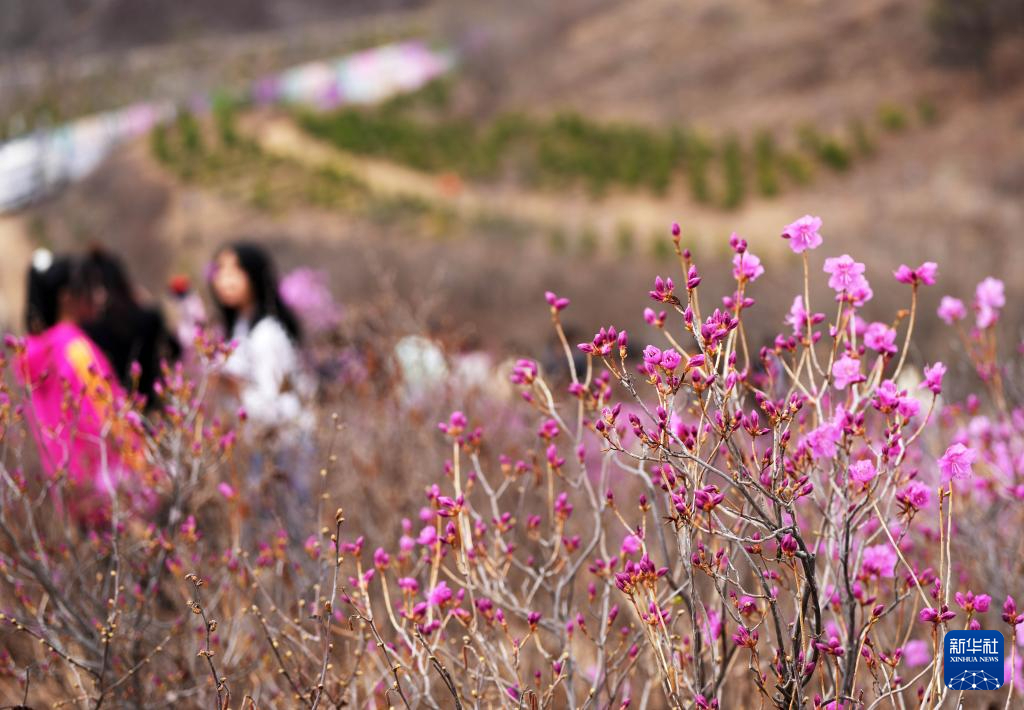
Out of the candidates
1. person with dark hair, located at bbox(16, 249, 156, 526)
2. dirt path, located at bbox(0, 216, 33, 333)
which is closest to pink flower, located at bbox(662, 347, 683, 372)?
person with dark hair, located at bbox(16, 249, 156, 526)

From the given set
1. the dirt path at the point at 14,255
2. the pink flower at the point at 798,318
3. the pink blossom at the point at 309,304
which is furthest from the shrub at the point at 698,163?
the pink flower at the point at 798,318

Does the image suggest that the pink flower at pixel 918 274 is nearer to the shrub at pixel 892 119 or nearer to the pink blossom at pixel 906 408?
the pink blossom at pixel 906 408

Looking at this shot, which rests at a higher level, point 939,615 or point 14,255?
point 939,615

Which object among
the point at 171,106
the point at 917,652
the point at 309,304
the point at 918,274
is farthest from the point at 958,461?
the point at 171,106

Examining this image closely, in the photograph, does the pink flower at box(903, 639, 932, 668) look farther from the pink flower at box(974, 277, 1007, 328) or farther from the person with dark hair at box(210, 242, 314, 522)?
the person with dark hair at box(210, 242, 314, 522)

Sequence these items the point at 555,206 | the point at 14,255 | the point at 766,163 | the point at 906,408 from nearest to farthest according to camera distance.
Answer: the point at 906,408
the point at 14,255
the point at 766,163
the point at 555,206

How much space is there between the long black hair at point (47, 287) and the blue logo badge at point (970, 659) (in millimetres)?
3505

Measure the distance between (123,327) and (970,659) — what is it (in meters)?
3.34

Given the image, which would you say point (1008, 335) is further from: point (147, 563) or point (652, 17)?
point (652, 17)

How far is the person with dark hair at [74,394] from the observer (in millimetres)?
2918

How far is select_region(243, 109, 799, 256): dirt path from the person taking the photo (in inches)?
601

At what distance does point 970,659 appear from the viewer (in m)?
1.80

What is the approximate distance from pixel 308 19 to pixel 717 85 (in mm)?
23401

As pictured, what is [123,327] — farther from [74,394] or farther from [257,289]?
[74,394]
